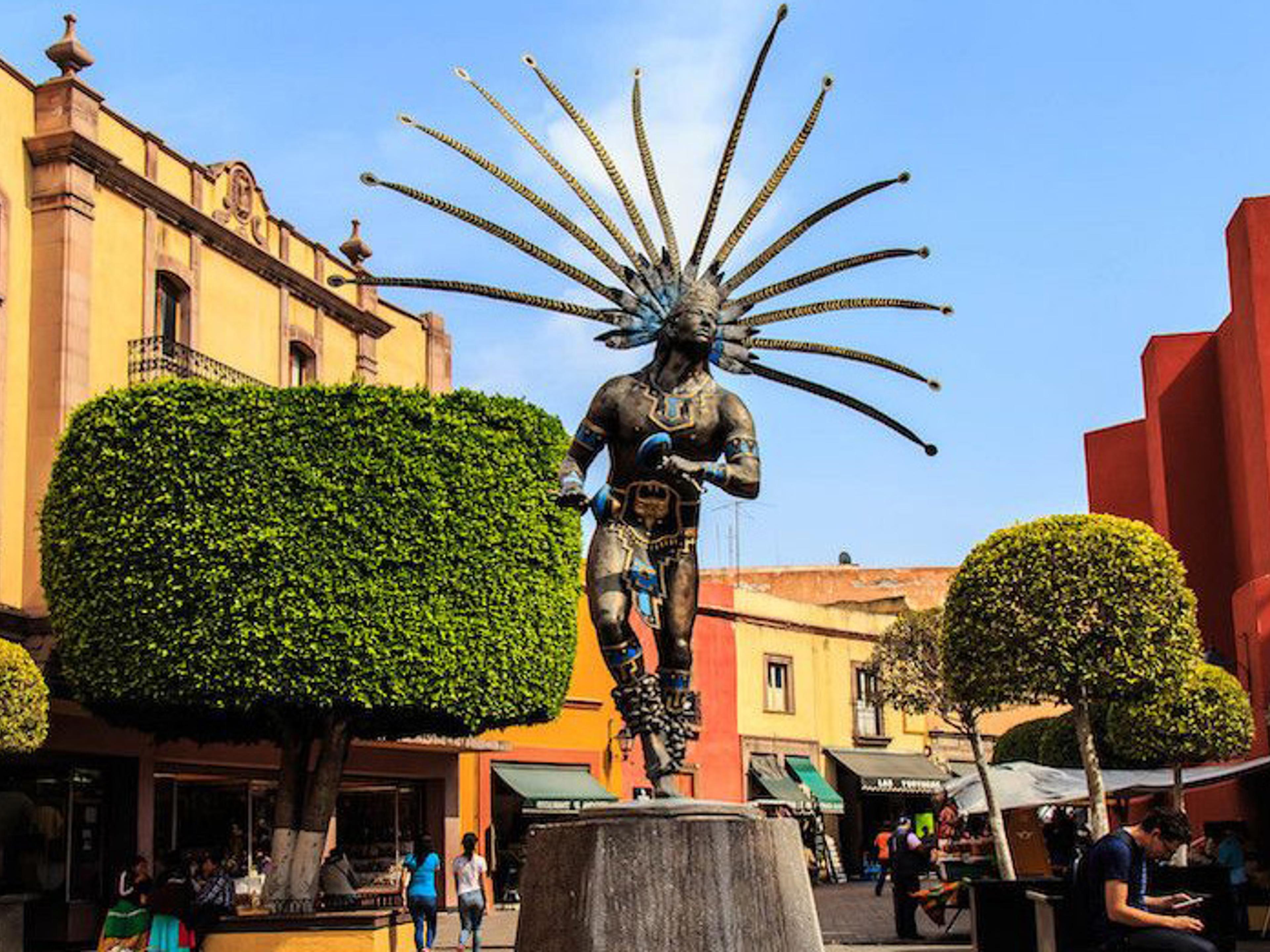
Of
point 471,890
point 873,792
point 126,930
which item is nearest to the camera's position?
point 126,930

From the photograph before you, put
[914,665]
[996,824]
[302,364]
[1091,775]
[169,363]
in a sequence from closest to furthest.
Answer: [1091,775] < [996,824] < [169,363] < [914,665] < [302,364]

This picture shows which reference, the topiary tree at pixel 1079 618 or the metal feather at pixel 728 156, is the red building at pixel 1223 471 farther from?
the metal feather at pixel 728 156

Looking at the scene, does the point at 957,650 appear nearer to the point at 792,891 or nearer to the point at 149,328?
the point at 792,891

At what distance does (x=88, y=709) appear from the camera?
22.6m

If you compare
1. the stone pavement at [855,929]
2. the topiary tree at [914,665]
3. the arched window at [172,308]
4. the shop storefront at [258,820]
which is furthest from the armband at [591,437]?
the topiary tree at [914,665]

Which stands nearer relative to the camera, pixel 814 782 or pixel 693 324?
pixel 693 324

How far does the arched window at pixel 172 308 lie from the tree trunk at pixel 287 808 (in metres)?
8.51

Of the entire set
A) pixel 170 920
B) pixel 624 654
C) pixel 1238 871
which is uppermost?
pixel 624 654

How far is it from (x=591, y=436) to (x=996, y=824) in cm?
1344

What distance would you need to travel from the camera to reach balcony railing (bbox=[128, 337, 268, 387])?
89.5ft

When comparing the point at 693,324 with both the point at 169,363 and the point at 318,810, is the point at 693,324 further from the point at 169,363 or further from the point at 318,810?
the point at 169,363

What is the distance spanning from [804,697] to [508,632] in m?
23.0

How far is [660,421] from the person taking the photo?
8.65 metres

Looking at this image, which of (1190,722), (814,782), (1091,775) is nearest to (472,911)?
(1091,775)
